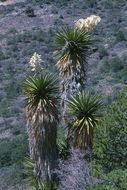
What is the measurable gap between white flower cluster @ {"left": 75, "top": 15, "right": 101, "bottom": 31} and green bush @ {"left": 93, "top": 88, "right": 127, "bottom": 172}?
7.96 ft

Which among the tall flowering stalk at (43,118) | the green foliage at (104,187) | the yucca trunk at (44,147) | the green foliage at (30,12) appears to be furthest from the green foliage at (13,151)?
the green foliage at (30,12)

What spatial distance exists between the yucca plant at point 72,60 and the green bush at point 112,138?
1644mm

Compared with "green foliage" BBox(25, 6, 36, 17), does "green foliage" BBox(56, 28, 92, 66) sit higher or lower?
lower

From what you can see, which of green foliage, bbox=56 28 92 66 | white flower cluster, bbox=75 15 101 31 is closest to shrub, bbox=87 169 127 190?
green foliage, bbox=56 28 92 66

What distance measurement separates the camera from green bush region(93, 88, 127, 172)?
43.4 ft

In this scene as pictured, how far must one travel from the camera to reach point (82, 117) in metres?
14.4

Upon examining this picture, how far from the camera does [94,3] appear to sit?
59469 mm

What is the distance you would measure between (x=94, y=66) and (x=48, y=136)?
2832cm

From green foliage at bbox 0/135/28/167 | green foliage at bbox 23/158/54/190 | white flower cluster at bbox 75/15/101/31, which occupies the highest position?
white flower cluster at bbox 75/15/101/31

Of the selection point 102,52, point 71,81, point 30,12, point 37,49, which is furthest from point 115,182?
point 30,12

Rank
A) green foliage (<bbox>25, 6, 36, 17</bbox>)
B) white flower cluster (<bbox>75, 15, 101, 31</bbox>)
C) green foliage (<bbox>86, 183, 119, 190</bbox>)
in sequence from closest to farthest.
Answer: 1. green foliage (<bbox>86, 183, 119, 190</bbox>)
2. white flower cluster (<bbox>75, 15, 101, 31</bbox>)
3. green foliage (<bbox>25, 6, 36, 17</bbox>)

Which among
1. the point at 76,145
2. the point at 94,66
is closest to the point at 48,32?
the point at 94,66

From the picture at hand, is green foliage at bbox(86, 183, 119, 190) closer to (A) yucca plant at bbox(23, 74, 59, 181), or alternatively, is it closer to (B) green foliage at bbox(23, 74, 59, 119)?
(A) yucca plant at bbox(23, 74, 59, 181)

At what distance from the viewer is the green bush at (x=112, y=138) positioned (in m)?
13.2
